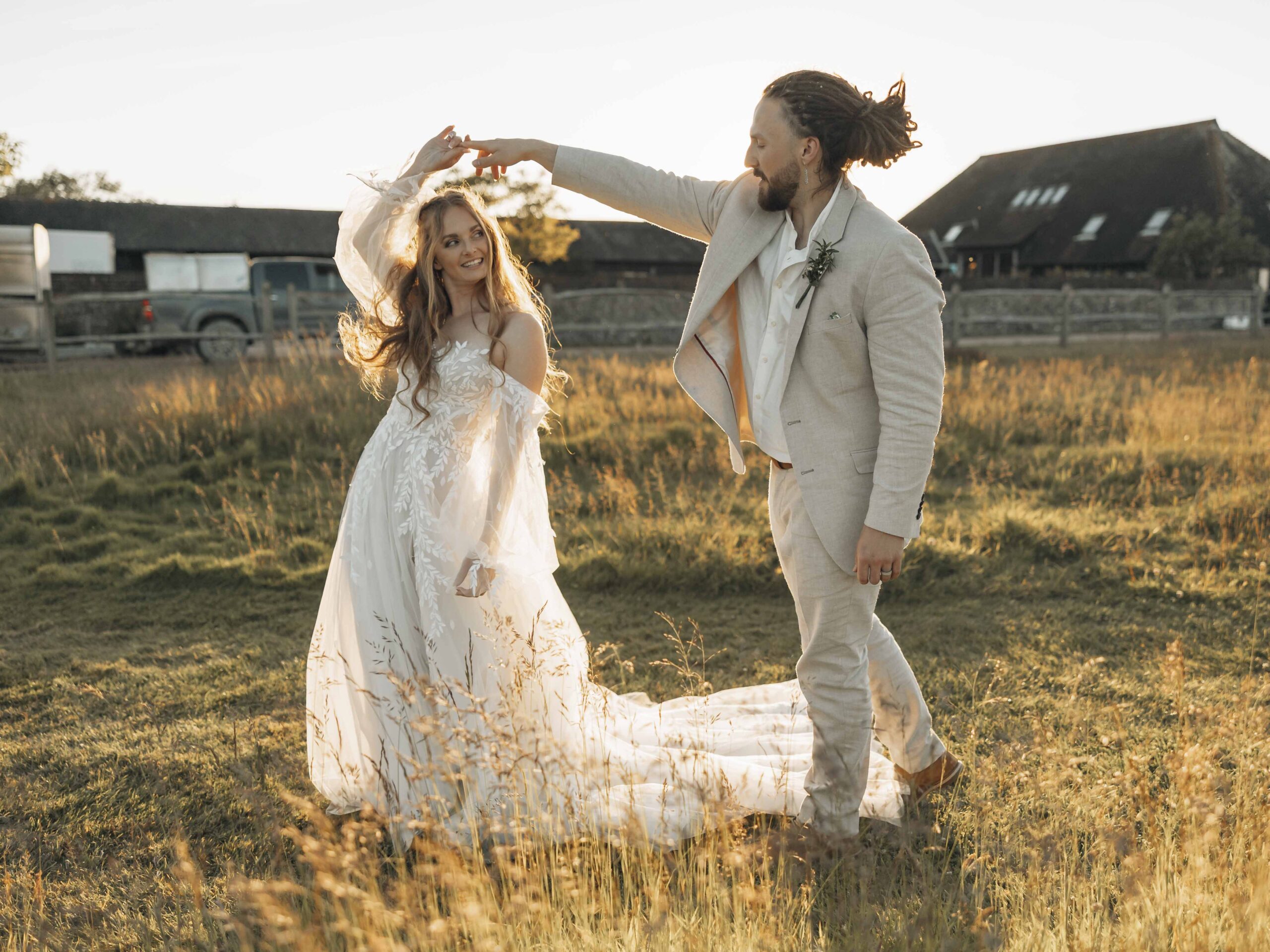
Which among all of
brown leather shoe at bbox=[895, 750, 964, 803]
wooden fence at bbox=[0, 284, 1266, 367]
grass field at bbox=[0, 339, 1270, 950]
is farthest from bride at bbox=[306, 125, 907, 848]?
wooden fence at bbox=[0, 284, 1266, 367]

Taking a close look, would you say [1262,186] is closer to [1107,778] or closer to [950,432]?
[950,432]

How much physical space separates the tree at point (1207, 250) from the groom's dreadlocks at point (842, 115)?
3389cm

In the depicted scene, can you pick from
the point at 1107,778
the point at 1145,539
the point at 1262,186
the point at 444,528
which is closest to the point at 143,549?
the point at 444,528

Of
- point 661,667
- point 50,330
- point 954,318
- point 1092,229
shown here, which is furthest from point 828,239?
point 1092,229

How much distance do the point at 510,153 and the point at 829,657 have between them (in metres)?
1.90

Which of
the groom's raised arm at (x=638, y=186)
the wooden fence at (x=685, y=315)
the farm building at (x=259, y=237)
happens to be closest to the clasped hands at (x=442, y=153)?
the groom's raised arm at (x=638, y=186)

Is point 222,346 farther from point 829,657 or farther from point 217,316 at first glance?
point 829,657

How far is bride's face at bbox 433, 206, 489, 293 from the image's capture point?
3355mm

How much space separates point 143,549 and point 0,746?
2.84 meters

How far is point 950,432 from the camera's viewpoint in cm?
907

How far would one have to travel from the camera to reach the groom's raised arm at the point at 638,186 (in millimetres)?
3037

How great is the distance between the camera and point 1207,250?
103 feet

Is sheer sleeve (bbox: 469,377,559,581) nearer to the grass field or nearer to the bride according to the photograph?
the bride

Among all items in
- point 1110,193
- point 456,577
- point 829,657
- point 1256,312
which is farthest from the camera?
point 1110,193
